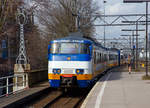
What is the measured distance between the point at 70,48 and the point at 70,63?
876mm

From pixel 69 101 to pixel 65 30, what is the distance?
63.0ft

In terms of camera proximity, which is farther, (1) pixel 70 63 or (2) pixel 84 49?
(2) pixel 84 49

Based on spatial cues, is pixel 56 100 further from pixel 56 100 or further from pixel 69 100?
pixel 69 100

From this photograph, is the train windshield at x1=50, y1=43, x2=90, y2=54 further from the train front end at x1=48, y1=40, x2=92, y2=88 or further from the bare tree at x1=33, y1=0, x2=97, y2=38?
the bare tree at x1=33, y1=0, x2=97, y2=38

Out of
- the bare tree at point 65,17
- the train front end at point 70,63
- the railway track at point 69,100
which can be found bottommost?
the railway track at point 69,100

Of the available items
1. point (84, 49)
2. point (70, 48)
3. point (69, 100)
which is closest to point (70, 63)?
point (70, 48)

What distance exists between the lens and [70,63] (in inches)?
586

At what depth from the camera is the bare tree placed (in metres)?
32.6

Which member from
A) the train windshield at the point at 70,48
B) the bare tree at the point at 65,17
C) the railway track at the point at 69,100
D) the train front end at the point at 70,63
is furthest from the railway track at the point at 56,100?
the bare tree at the point at 65,17

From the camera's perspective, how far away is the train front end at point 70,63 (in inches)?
580

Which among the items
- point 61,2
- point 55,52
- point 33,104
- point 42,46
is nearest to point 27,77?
point 55,52

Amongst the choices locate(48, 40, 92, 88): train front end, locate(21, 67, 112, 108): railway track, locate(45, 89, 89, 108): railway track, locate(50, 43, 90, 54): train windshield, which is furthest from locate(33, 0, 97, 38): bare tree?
locate(48, 40, 92, 88): train front end

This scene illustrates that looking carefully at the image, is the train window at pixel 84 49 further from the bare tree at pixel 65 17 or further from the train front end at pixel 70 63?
the bare tree at pixel 65 17

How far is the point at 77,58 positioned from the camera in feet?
49.0
